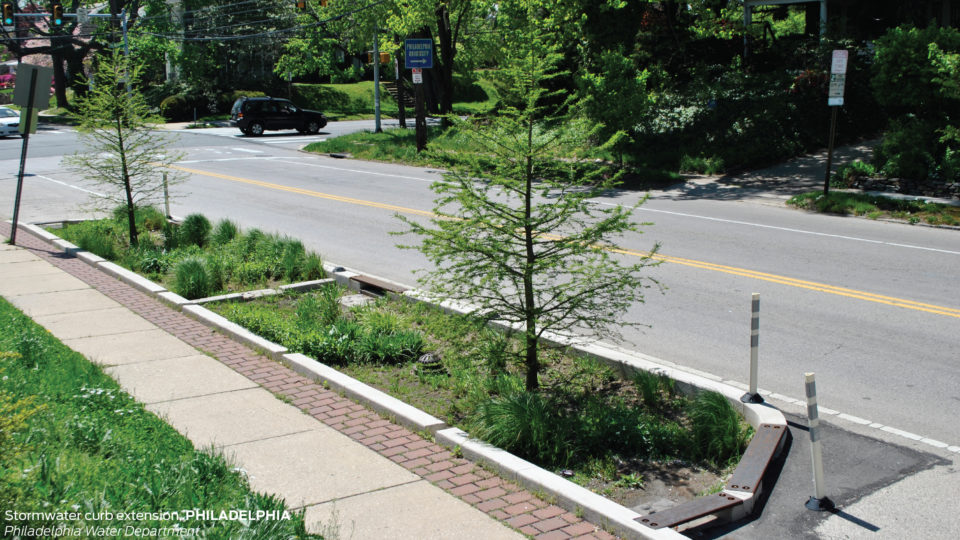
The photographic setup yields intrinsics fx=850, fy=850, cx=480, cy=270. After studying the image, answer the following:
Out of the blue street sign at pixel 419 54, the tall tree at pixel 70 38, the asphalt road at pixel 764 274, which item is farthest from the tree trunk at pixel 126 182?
the tall tree at pixel 70 38

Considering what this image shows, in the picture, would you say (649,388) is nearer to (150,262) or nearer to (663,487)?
(663,487)

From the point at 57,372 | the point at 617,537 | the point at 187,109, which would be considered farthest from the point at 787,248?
the point at 187,109

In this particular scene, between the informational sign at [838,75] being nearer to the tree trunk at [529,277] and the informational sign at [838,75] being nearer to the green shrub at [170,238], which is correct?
the tree trunk at [529,277]

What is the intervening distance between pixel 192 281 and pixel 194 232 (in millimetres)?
3592

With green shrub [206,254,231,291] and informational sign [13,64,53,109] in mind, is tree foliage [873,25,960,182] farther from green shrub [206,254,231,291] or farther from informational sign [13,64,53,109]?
informational sign [13,64,53,109]

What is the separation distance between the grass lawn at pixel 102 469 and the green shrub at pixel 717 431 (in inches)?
121

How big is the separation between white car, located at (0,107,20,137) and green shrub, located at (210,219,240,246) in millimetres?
32123

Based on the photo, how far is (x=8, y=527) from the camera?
4.01 m

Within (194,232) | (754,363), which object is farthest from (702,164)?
(754,363)

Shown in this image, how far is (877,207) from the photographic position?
16984 millimetres

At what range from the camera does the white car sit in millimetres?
40688

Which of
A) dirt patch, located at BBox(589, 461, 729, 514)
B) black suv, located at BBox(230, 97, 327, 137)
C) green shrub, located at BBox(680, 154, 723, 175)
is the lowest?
dirt patch, located at BBox(589, 461, 729, 514)

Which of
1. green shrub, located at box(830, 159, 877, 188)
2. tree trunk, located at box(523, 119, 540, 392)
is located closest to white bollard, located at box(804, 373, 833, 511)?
tree trunk, located at box(523, 119, 540, 392)

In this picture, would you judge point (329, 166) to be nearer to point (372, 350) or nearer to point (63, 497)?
point (372, 350)
